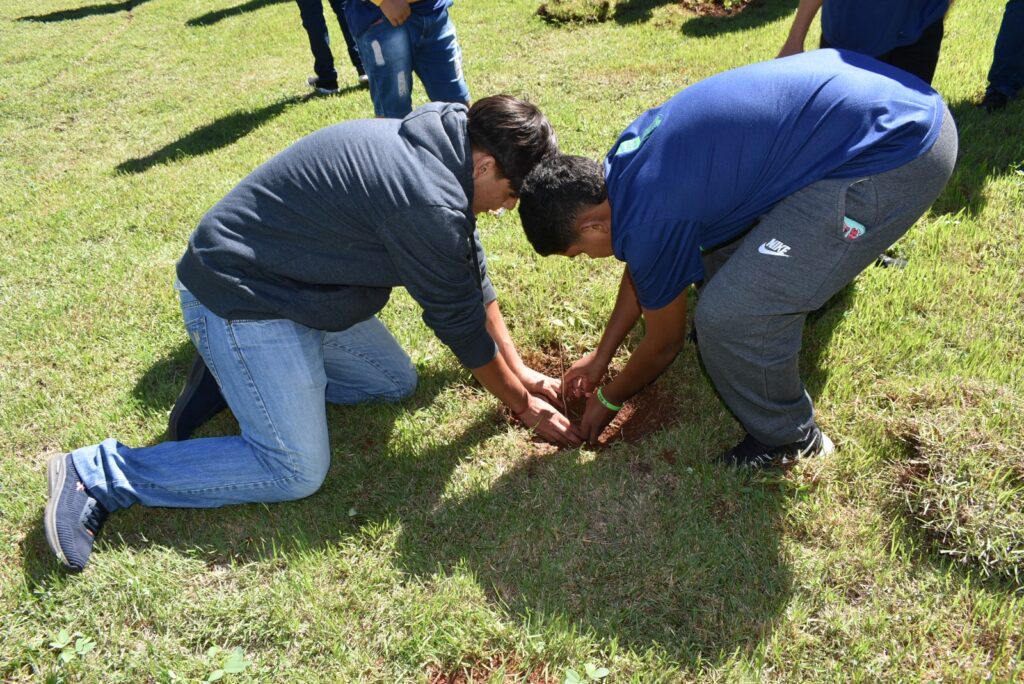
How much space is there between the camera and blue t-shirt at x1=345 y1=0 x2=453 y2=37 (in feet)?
15.1

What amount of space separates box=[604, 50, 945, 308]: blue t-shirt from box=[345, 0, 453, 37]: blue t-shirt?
291 cm

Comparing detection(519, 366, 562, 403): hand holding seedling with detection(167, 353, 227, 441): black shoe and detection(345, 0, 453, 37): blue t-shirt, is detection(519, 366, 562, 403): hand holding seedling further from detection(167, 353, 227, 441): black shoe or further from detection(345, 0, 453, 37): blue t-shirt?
detection(345, 0, 453, 37): blue t-shirt

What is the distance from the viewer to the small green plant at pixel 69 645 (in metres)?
2.40

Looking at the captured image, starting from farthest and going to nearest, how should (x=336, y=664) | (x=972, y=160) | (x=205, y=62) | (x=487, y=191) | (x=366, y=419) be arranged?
(x=205, y=62)
(x=972, y=160)
(x=366, y=419)
(x=487, y=191)
(x=336, y=664)

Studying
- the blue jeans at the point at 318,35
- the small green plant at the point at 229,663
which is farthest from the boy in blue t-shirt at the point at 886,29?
the blue jeans at the point at 318,35

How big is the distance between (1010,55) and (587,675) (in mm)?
5102

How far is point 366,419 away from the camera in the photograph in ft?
11.0

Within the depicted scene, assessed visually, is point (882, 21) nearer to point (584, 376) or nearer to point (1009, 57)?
point (1009, 57)

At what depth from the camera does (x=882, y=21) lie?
3498 mm

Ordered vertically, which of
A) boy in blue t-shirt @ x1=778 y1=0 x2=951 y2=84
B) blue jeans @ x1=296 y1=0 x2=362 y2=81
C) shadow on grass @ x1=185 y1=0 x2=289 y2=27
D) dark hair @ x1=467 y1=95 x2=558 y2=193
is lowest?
shadow on grass @ x1=185 y1=0 x2=289 y2=27

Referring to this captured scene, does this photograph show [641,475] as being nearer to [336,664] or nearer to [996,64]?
[336,664]

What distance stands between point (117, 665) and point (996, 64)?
244 inches

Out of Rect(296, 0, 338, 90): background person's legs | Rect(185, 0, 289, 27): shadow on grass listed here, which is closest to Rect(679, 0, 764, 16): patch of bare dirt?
Rect(296, 0, 338, 90): background person's legs

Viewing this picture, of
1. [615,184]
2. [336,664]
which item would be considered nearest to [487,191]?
[615,184]
